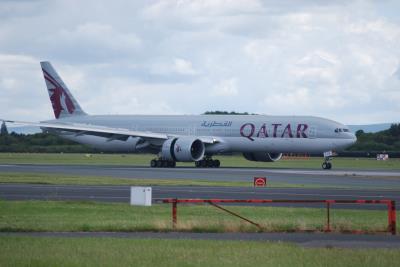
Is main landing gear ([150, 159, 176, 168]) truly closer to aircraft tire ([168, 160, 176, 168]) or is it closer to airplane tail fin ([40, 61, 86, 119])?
aircraft tire ([168, 160, 176, 168])

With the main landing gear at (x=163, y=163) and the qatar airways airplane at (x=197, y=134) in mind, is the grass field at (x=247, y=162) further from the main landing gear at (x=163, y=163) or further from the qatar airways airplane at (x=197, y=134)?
the main landing gear at (x=163, y=163)

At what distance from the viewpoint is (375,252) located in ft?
62.5

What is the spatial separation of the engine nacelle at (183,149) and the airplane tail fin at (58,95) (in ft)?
45.7

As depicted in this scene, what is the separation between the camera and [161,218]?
2697cm

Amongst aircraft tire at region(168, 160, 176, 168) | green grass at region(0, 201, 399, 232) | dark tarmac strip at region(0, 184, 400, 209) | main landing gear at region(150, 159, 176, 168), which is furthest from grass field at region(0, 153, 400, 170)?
green grass at region(0, 201, 399, 232)

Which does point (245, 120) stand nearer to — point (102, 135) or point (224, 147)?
point (224, 147)

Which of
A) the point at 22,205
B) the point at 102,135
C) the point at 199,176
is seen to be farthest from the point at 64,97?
the point at 22,205

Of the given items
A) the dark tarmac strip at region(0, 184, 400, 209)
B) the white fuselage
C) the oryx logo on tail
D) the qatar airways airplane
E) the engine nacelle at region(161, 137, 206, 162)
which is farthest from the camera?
the oryx logo on tail

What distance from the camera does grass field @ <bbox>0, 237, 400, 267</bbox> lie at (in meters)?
17.5

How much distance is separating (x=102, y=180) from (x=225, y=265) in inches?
1288

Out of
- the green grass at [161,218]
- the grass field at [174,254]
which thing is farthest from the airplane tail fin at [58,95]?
the grass field at [174,254]

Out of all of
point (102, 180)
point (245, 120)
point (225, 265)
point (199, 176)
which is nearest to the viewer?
point (225, 265)

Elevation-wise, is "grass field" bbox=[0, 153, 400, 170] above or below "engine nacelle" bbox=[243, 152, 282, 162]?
below

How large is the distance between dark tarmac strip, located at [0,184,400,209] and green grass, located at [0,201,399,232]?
331 centimetres
